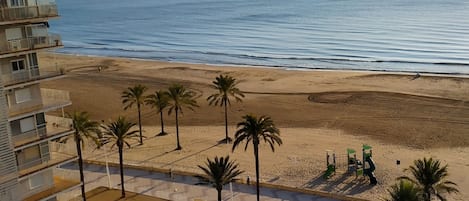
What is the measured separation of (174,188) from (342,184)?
11.7 m

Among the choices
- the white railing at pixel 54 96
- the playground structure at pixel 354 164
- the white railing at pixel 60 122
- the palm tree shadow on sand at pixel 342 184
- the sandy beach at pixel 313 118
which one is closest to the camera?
the white railing at pixel 54 96

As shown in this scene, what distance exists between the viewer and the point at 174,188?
3925 cm

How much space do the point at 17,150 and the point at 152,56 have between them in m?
86.3

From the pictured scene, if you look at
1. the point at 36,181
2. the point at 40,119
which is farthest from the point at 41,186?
the point at 40,119

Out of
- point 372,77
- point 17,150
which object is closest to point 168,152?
point 17,150

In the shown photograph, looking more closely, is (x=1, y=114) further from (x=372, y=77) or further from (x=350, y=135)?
(x=372, y=77)

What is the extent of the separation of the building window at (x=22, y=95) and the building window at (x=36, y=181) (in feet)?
12.1

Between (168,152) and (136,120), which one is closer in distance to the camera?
(168,152)

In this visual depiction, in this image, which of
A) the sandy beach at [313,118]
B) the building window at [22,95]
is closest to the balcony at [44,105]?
the building window at [22,95]

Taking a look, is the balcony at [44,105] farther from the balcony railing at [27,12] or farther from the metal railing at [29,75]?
the balcony railing at [27,12]

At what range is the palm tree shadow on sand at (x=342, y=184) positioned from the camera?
131 feet

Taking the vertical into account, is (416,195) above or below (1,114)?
below

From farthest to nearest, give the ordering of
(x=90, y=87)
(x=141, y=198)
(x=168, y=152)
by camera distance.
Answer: (x=90, y=87) < (x=168, y=152) < (x=141, y=198)

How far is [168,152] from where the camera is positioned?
159 ft
